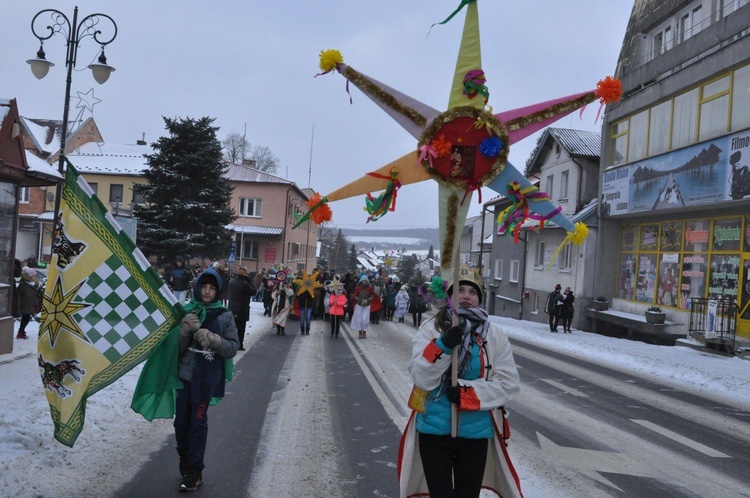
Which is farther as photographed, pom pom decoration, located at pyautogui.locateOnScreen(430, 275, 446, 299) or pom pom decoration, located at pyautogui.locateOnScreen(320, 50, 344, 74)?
pom pom decoration, located at pyautogui.locateOnScreen(320, 50, 344, 74)

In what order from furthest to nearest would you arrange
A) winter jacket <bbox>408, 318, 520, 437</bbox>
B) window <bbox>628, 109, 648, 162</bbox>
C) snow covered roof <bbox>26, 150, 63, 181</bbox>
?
window <bbox>628, 109, 648, 162</bbox> < snow covered roof <bbox>26, 150, 63, 181</bbox> < winter jacket <bbox>408, 318, 520, 437</bbox>

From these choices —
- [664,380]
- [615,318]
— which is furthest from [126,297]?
[615,318]

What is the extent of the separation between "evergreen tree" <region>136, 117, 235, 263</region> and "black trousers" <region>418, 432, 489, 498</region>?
2698 cm

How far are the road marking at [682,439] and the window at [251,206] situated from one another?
48.0m

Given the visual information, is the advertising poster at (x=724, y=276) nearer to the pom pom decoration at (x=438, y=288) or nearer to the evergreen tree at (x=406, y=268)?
the pom pom decoration at (x=438, y=288)

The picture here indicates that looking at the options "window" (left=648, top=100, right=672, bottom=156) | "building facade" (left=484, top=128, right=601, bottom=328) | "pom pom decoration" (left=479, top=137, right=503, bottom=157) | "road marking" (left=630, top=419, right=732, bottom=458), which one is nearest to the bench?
"building facade" (left=484, top=128, right=601, bottom=328)

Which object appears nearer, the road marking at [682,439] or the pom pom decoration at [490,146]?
the pom pom decoration at [490,146]

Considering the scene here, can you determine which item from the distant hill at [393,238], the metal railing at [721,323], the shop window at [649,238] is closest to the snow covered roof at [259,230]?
the shop window at [649,238]

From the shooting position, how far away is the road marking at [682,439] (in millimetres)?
7165

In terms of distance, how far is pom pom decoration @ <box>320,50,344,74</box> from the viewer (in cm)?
484

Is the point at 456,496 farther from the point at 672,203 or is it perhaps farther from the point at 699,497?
the point at 672,203

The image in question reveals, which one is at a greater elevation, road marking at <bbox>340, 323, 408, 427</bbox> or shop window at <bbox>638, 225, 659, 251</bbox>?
shop window at <bbox>638, 225, 659, 251</bbox>

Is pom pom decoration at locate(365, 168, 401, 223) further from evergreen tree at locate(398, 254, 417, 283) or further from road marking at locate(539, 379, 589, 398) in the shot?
evergreen tree at locate(398, 254, 417, 283)

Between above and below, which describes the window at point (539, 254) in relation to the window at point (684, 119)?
below
